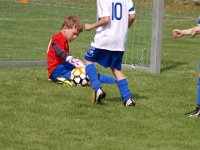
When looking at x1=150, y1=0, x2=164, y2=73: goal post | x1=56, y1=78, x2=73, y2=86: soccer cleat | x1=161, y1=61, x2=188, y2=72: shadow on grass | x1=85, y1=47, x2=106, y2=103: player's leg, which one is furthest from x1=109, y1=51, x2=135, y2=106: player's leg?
x1=161, y1=61, x2=188, y2=72: shadow on grass

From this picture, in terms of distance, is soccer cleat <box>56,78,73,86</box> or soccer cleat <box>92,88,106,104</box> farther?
soccer cleat <box>56,78,73,86</box>

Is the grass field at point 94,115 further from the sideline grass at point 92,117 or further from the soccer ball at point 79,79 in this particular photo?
the soccer ball at point 79,79

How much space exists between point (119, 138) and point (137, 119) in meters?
1.05

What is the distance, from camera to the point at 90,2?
23234mm

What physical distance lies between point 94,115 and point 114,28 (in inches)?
53.0

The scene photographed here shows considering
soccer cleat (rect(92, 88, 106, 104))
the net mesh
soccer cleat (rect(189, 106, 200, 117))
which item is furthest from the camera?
the net mesh

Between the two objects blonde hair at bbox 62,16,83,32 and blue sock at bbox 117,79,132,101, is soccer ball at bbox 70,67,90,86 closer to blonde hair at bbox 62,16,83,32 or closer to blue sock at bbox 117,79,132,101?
blonde hair at bbox 62,16,83,32

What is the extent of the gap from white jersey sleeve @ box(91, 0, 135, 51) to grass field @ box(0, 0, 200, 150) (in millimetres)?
782

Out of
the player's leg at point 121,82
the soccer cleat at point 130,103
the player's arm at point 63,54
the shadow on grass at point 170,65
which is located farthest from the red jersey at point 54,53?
the shadow on grass at point 170,65

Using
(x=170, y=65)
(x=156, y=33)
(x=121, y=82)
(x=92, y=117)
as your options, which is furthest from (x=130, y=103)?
(x=170, y=65)

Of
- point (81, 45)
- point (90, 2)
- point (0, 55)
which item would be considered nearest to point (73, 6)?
point (90, 2)

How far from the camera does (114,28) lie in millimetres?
9117

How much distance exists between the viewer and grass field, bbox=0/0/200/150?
7027mm

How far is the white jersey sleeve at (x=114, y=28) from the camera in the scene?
906 centimetres
